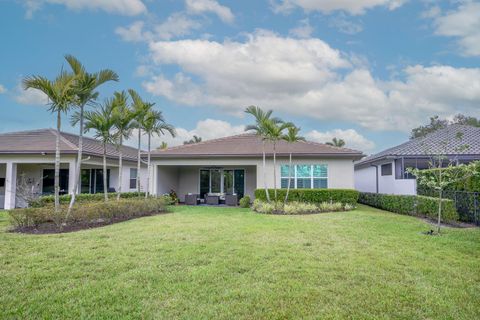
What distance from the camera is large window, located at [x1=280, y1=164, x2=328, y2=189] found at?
18.8 meters

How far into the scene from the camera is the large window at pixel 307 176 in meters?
18.8

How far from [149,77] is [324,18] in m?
9.59

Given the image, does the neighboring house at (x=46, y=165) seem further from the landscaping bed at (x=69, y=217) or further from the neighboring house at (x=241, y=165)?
the landscaping bed at (x=69, y=217)

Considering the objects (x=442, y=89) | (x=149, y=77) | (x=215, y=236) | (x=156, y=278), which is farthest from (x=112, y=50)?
(x=442, y=89)

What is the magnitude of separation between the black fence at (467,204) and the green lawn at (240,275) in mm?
2547

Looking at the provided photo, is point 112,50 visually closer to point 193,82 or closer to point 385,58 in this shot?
point 193,82

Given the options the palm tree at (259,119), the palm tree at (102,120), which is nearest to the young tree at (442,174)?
the palm tree at (259,119)

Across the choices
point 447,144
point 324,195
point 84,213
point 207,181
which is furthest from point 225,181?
point 447,144

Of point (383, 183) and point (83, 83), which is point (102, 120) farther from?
point (383, 183)

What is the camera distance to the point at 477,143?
19328 millimetres

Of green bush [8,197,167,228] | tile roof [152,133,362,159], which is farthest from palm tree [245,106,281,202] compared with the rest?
green bush [8,197,167,228]

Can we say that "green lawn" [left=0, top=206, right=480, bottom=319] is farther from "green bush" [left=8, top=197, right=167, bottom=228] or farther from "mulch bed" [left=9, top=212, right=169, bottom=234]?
"green bush" [left=8, top=197, right=167, bottom=228]

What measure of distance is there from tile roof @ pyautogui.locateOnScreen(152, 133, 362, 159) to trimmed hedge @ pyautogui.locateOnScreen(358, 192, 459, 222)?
3.01 m

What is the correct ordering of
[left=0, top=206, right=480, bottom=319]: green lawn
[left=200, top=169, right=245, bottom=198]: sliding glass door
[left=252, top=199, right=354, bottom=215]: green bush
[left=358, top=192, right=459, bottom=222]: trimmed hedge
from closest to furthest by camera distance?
[left=0, top=206, right=480, bottom=319]: green lawn < [left=358, top=192, right=459, bottom=222]: trimmed hedge < [left=252, top=199, right=354, bottom=215]: green bush < [left=200, top=169, right=245, bottom=198]: sliding glass door
